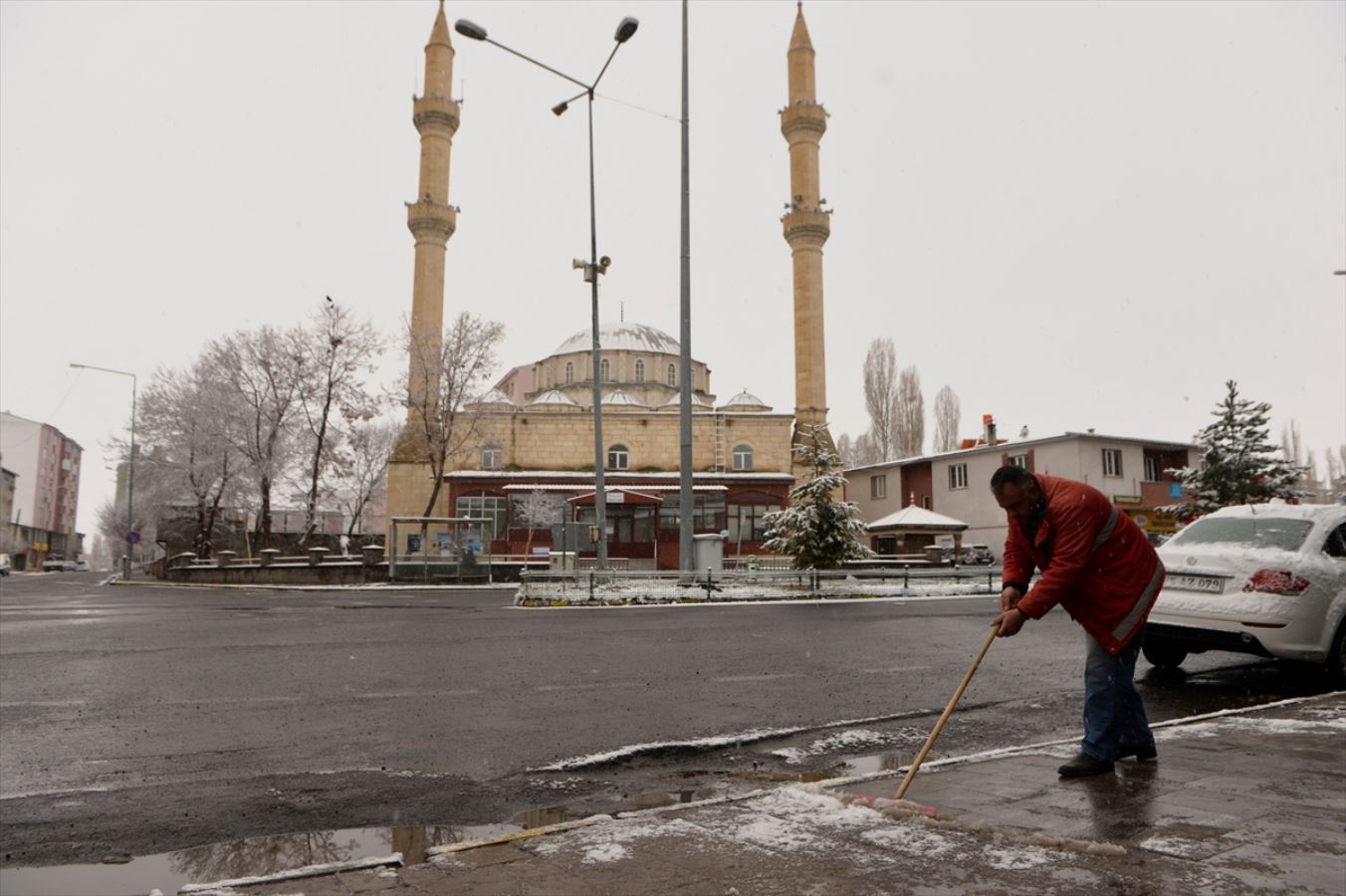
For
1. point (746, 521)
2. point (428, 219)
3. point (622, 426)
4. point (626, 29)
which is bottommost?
point (746, 521)

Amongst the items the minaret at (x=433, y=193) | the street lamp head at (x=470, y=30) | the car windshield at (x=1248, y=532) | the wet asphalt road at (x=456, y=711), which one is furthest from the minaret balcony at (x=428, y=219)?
the car windshield at (x=1248, y=532)

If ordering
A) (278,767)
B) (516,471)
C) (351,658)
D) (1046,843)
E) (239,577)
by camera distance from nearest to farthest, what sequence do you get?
(1046,843), (278,767), (351,658), (239,577), (516,471)

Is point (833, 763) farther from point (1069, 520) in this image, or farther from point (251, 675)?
point (251, 675)

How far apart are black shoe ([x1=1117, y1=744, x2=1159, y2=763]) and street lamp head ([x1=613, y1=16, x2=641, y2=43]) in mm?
17900

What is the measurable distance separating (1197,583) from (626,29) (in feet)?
53.1

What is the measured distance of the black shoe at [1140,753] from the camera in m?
4.51

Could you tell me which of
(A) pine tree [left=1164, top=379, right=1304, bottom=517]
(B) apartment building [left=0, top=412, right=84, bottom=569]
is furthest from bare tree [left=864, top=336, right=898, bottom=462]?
(B) apartment building [left=0, top=412, right=84, bottom=569]

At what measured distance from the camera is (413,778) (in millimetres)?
4535

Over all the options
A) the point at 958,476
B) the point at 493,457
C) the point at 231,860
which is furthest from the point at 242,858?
the point at 493,457

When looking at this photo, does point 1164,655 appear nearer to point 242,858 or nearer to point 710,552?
point 242,858

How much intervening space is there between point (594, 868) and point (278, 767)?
101 inches

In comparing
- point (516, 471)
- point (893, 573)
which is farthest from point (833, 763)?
point (516, 471)

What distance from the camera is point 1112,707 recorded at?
14.6 feet

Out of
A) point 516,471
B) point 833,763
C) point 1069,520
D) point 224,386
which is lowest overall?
point 833,763
